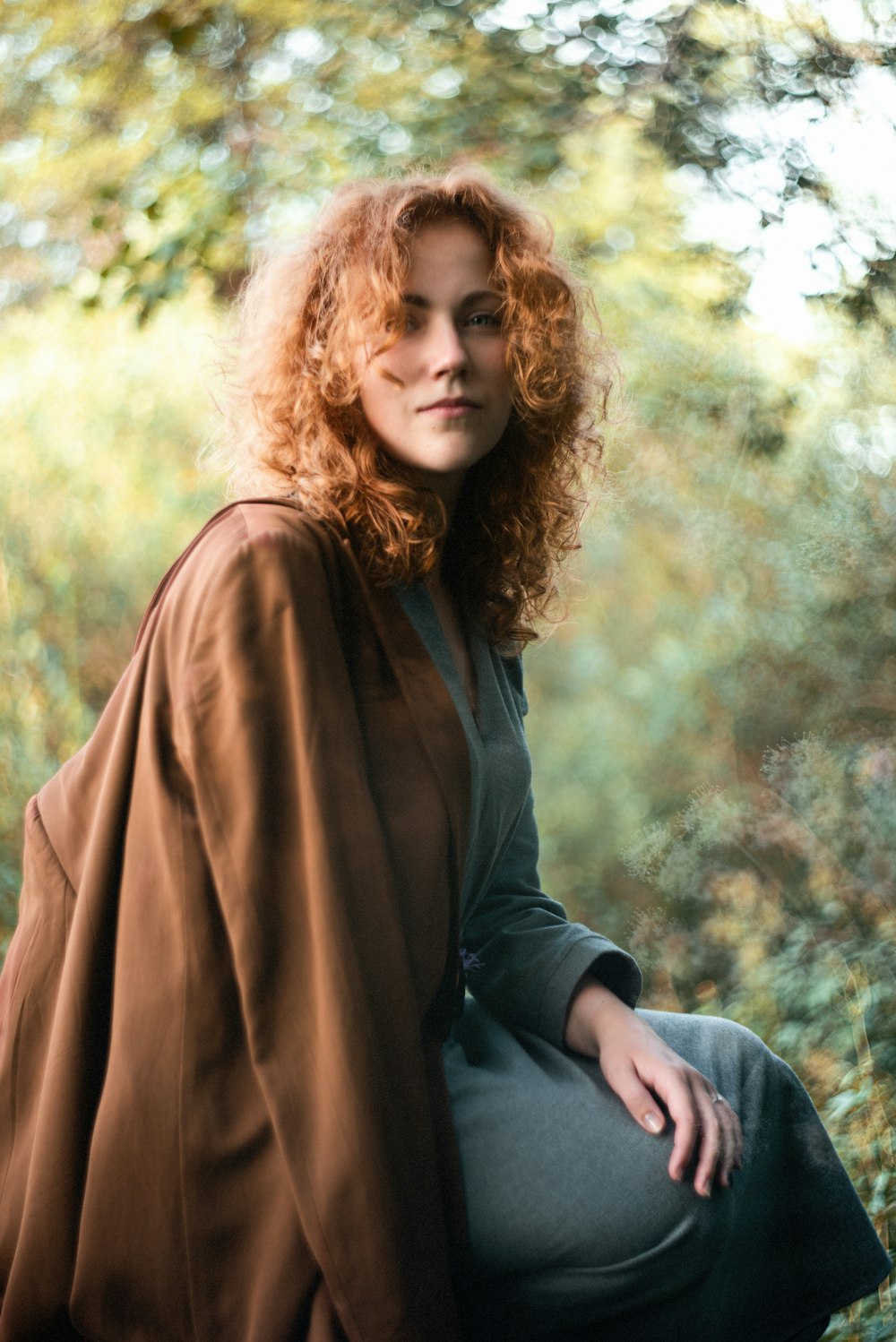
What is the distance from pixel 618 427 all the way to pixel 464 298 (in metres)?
1.58

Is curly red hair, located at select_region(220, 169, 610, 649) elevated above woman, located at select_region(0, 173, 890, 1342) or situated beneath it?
elevated above

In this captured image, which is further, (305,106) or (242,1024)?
(305,106)

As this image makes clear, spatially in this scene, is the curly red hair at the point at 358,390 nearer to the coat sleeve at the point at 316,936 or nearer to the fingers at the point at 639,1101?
the coat sleeve at the point at 316,936

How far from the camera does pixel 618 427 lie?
291 cm

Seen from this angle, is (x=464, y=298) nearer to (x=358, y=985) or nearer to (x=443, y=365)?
(x=443, y=365)

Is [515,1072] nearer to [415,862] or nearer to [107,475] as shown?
[415,862]

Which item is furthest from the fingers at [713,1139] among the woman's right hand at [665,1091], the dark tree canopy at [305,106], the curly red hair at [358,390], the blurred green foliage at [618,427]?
the dark tree canopy at [305,106]

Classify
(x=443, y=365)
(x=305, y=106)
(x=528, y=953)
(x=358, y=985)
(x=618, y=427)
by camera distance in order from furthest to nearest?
1. (x=305, y=106)
2. (x=618, y=427)
3. (x=528, y=953)
4. (x=443, y=365)
5. (x=358, y=985)

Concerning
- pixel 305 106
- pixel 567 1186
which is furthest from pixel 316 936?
pixel 305 106

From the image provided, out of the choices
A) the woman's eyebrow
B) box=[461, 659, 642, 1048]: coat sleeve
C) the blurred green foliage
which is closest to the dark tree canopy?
the blurred green foliage

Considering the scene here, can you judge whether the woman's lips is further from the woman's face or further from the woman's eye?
the woman's eye

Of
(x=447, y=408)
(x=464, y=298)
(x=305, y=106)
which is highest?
(x=305, y=106)

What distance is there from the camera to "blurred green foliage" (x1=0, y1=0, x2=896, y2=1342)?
8.62ft

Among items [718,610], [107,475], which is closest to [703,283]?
[718,610]
